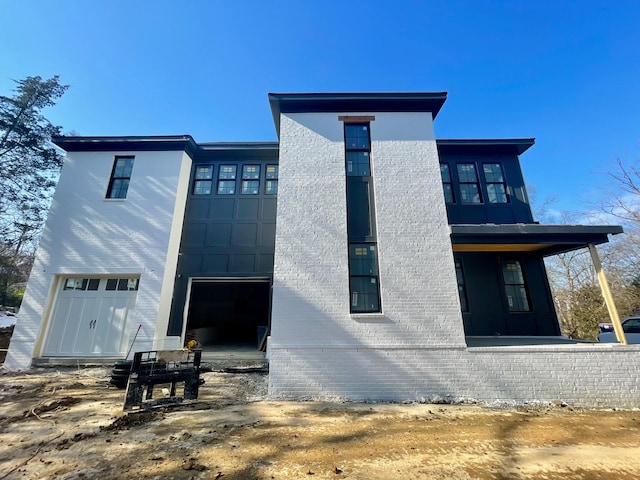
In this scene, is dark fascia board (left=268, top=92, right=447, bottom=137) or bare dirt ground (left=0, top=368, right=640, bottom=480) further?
dark fascia board (left=268, top=92, right=447, bottom=137)

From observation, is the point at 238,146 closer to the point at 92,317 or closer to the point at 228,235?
the point at 228,235

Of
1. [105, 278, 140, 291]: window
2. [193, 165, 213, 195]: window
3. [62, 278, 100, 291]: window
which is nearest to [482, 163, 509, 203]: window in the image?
[193, 165, 213, 195]: window

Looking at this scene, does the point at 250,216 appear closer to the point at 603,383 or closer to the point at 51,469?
the point at 51,469

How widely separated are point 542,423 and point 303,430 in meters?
4.38

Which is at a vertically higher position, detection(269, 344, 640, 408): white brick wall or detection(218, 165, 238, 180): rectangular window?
detection(218, 165, 238, 180): rectangular window

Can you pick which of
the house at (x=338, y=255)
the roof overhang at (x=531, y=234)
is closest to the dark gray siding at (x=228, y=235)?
the house at (x=338, y=255)

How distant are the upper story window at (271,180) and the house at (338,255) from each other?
0.06 m

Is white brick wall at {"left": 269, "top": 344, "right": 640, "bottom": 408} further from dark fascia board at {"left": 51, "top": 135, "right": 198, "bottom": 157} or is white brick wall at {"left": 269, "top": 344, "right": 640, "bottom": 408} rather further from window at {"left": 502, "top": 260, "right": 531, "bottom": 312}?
dark fascia board at {"left": 51, "top": 135, "right": 198, "bottom": 157}

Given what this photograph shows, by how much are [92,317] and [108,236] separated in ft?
9.22

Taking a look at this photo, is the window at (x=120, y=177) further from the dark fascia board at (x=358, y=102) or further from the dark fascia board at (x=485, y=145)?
the dark fascia board at (x=485, y=145)

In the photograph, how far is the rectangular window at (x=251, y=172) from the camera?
35.2ft

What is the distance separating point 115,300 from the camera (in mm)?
9133

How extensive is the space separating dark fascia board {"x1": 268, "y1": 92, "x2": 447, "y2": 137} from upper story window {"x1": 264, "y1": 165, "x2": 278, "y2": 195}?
9.18 feet

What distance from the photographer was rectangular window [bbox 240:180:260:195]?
1058 cm
